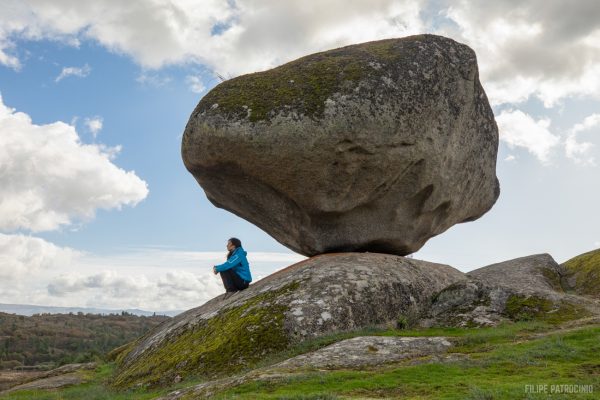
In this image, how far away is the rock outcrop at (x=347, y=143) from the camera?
2280cm

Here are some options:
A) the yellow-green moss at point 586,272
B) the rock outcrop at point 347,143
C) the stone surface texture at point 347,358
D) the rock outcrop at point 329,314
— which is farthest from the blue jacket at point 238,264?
the yellow-green moss at point 586,272

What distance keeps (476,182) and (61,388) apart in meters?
20.7

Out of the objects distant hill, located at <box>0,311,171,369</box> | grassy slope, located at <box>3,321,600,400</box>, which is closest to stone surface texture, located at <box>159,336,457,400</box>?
grassy slope, located at <box>3,321,600,400</box>

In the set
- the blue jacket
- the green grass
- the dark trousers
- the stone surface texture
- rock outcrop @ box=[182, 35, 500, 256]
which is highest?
rock outcrop @ box=[182, 35, 500, 256]

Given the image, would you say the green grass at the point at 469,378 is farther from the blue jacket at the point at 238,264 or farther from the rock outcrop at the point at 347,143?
the blue jacket at the point at 238,264

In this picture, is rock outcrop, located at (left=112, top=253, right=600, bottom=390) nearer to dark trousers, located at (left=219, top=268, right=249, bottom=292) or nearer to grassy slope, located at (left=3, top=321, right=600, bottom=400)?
dark trousers, located at (left=219, top=268, right=249, bottom=292)

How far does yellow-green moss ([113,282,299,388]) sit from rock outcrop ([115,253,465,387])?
3cm

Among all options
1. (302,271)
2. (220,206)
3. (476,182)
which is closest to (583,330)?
(302,271)

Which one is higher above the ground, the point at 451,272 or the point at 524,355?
the point at 451,272

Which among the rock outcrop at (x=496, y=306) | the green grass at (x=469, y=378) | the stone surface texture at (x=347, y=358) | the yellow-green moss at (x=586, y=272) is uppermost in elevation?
the yellow-green moss at (x=586, y=272)

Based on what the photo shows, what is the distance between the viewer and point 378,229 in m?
26.2

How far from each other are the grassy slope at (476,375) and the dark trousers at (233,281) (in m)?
8.22

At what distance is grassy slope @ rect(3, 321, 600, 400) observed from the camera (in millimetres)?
Answer: 11312

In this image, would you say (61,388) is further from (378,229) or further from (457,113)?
(457,113)
